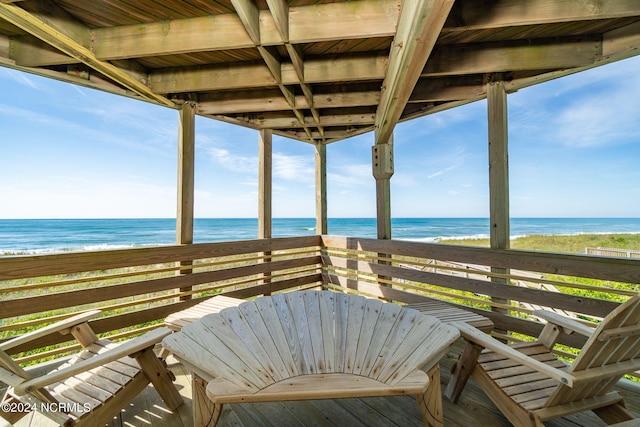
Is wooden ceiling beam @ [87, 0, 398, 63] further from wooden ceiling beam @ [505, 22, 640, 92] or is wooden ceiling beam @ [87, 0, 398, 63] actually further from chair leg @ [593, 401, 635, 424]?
chair leg @ [593, 401, 635, 424]

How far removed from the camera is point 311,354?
3.66 feet

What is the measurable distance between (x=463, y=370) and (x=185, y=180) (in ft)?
9.38

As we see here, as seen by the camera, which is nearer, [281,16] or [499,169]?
[281,16]

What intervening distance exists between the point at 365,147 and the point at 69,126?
691 inches

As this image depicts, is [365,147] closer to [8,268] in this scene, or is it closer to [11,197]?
[8,268]

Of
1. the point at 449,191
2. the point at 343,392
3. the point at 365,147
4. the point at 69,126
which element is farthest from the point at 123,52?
the point at 449,191

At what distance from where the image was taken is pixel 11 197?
14.7m

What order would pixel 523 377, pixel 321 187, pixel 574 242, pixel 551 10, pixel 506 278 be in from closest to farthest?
pixel 523 377, pixel 551 10, pixel 506 278, pixel 321 187, pixel 574 242

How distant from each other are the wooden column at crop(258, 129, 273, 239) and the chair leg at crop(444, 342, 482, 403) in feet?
8.25

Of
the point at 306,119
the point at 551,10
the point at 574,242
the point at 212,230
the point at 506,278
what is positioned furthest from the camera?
the point at 212,230

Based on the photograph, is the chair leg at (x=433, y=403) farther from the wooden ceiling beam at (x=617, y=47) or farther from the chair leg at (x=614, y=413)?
the wooden ceiling beam at (x=617, y=47)

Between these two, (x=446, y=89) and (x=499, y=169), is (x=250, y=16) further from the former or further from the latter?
(x=499, y=169)

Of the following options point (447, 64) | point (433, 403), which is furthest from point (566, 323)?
point (447, 64)

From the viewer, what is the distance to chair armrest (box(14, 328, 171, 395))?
0.97 m
